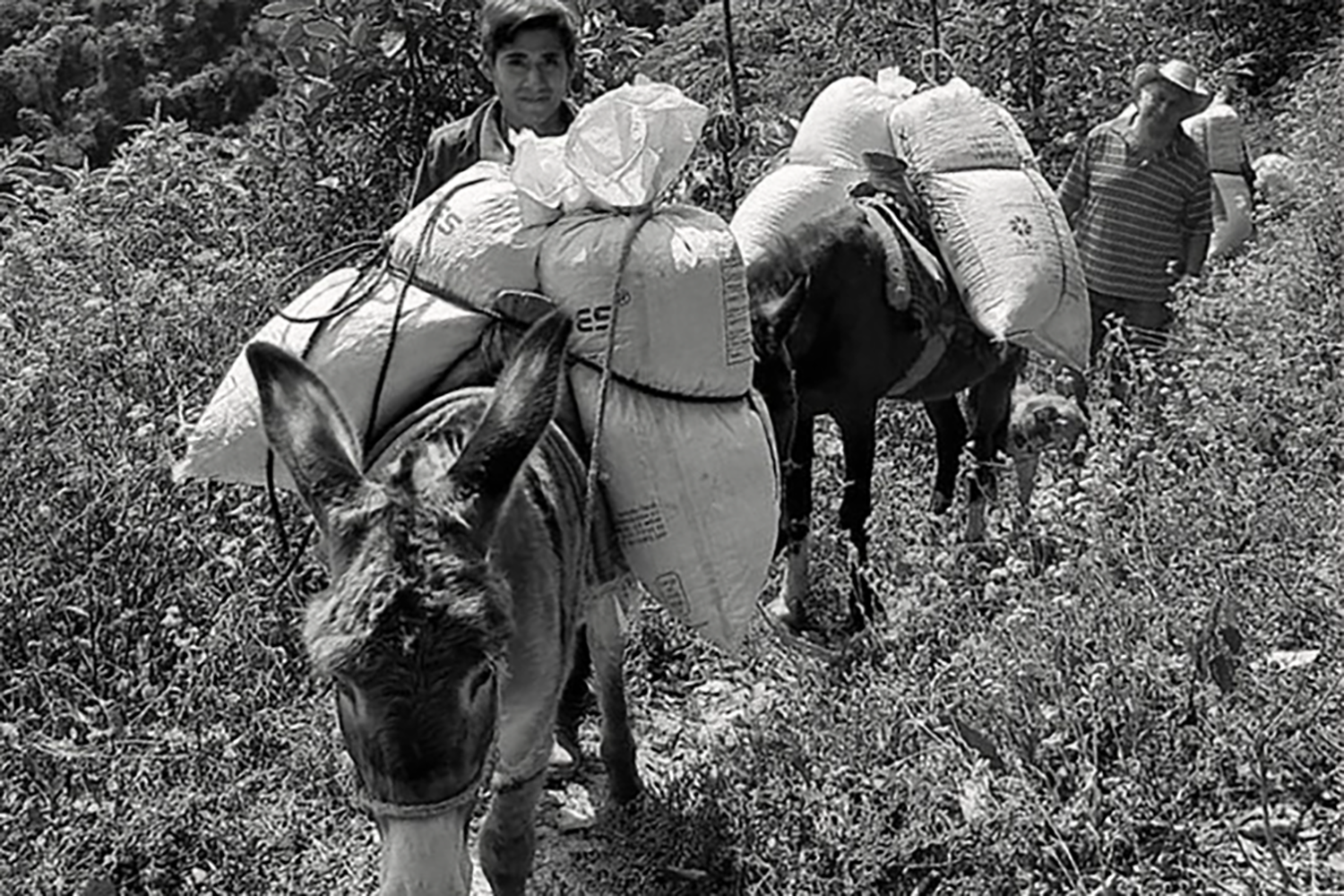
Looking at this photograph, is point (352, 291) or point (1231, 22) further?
point (1231, 22)

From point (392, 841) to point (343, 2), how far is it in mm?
5286

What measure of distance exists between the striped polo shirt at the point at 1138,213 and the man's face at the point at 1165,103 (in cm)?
13

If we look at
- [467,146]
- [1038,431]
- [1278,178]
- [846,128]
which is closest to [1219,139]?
[1278,178]

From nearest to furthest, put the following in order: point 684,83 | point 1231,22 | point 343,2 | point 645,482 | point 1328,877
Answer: point 1328,877
point 645,482
point 343,2
point 684,83
point 1231,22

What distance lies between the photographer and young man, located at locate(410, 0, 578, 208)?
3.79 meters

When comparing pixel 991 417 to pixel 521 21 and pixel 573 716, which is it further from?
pixel 521 21

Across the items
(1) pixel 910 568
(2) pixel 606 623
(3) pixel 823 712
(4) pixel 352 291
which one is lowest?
(1) pixel 910 568

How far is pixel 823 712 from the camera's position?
3.77 meters

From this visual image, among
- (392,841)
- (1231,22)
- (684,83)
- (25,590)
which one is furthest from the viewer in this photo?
(1231,22)

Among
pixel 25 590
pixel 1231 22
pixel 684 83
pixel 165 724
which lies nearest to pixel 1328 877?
pixel 165 724

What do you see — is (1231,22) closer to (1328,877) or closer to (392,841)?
(1328,877)

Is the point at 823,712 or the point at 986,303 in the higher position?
the point at 986,303

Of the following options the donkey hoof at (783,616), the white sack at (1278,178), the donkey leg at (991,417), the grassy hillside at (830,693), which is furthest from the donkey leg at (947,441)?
the white sack at (1278,178)

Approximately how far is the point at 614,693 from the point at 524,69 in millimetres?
1767
